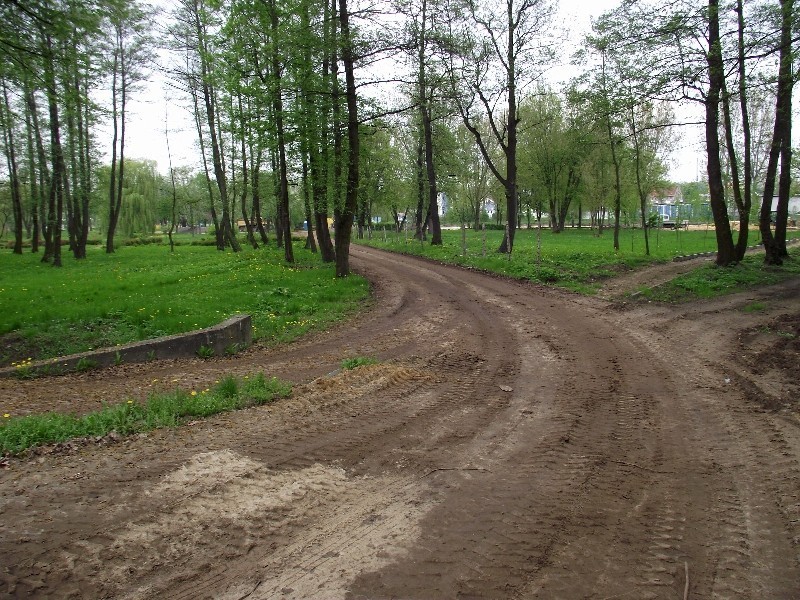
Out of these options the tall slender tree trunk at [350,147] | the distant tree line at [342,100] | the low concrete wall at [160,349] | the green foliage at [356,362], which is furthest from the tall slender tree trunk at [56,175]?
the green foliage at [356,362]

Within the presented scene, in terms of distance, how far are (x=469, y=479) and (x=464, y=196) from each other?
43.6 meters

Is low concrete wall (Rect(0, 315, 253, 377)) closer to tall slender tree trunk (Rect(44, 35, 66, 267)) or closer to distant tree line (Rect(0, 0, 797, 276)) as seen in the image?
distant tree line (Rect(0, 0, 797, 276))

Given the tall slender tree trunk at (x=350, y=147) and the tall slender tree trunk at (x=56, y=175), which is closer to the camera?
the tall slender tree trunk at (x=350, y=147)

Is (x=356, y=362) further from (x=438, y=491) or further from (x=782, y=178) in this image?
(x=782, y=178)

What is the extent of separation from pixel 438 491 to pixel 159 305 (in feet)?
31.7

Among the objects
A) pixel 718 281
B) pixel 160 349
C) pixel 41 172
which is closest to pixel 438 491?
pixel 160 349

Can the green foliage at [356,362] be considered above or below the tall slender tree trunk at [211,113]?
below

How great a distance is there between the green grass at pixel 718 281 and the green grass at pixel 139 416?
418 inches

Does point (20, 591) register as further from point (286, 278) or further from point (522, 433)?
point (286, 278)

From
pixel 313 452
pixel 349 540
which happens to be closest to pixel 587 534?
pixel 349 540

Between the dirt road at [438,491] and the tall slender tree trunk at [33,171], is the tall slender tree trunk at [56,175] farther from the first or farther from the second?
the dirt road at [438,491]

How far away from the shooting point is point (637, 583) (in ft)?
9.69

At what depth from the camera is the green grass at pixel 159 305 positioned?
31.0 ft

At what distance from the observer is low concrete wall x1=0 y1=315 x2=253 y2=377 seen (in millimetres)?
7859
